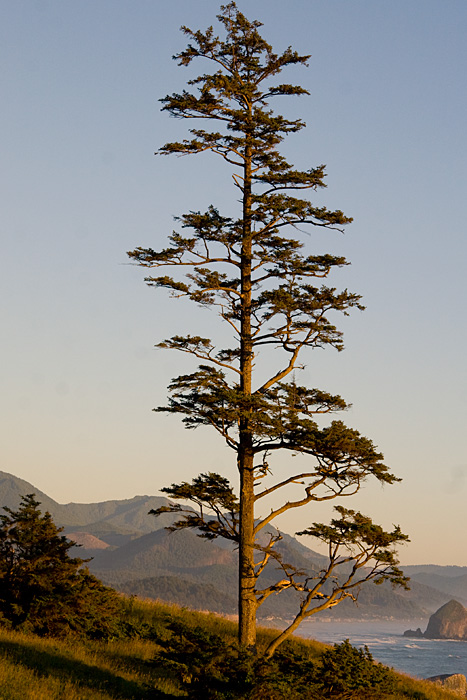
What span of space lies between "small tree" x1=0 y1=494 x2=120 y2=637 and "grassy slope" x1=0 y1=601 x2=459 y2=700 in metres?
0.81

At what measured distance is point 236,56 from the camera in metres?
23.4

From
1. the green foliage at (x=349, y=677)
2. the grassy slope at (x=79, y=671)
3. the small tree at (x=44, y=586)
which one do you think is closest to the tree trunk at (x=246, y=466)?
the grassy slope at (x=79, y=671)

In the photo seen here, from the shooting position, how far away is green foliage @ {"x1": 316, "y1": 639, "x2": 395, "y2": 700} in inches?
627

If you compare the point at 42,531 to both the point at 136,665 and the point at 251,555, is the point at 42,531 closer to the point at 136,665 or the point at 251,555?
the point at 136,665

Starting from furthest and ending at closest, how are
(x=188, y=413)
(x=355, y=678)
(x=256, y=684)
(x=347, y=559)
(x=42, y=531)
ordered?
(x=42, y=531)
(x=188, y=413)
(x=347, y=559)
(x=355, y=678)
(x=256, y=684)

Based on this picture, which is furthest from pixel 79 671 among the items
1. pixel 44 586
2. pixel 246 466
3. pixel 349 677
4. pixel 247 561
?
pixel 349 677

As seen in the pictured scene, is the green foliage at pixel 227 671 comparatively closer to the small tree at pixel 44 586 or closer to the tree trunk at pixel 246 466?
the tree trunk at pixel 246 466

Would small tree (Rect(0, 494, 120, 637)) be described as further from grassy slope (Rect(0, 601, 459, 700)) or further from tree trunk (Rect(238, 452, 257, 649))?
tree trunk (Rect(238, 452, 257, 649))

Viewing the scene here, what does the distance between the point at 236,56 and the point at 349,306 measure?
8588 millimetres

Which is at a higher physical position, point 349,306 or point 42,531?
point 349,306

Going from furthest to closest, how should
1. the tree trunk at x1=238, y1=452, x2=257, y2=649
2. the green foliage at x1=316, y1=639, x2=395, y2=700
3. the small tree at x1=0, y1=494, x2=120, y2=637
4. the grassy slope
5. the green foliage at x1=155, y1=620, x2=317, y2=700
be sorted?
the small tree at x1=0, y1=494, x2=120, y2=637 < the tree trunk at x1=238, y1=452, x2=257, y2=649 < the grassy slope < the green foliage at x1=316, y1=639, x2=395, y2=700 < the green foliage at x1=155, y1=620, x2=317, y2=700

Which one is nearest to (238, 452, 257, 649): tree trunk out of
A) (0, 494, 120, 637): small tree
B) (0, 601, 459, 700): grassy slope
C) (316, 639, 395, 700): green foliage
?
(0, 601, 459, 700): grassy slope

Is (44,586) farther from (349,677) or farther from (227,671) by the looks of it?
(349,677)

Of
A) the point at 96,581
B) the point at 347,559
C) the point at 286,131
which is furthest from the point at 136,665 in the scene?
the point at 286,131
